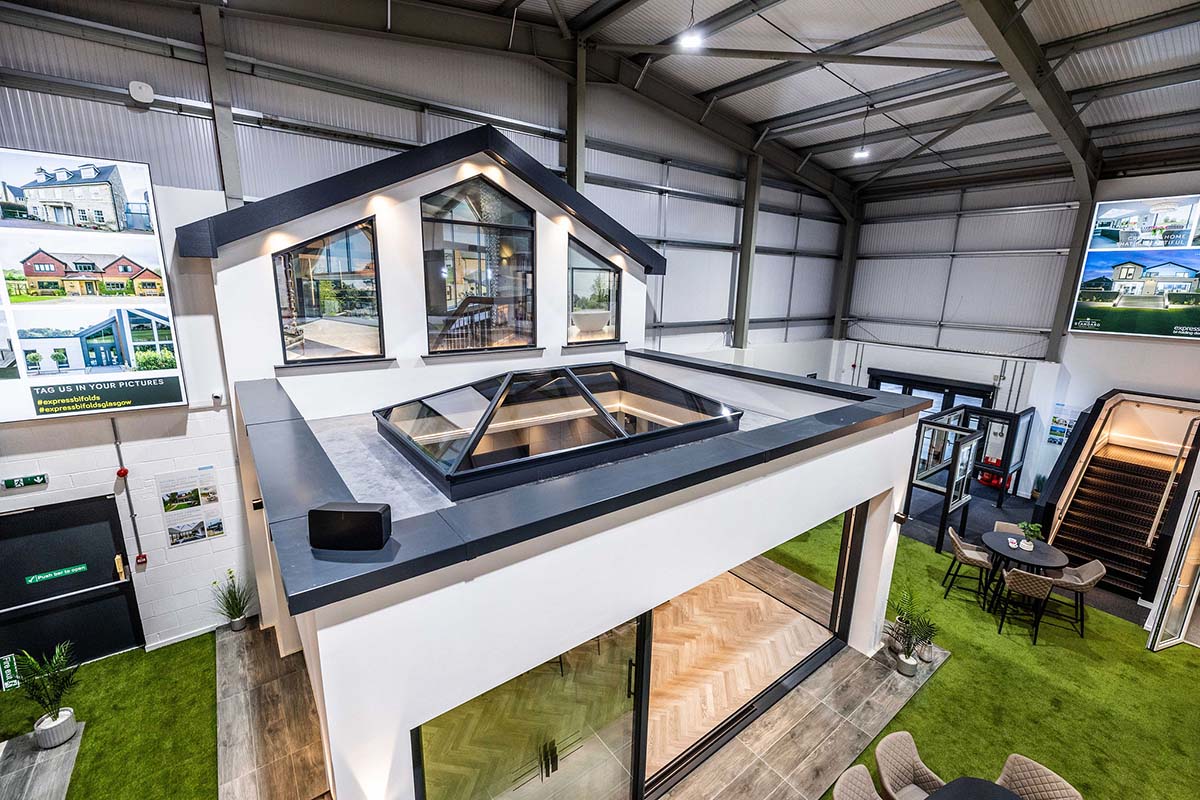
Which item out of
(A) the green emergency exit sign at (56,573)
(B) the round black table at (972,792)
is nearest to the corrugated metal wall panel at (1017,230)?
(B) the round black table at (972,792)

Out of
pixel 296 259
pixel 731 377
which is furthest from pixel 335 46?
pixel 731 377

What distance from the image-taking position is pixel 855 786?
12.6ft

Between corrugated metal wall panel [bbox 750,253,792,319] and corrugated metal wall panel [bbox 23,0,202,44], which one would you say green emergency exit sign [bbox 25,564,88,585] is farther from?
corrugated metal wall panel [bbox 750,253,792,319]

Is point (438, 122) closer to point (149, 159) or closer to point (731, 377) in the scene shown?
point (149, 159)

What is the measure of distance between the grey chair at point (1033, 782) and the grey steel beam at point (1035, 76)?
769 centimetres

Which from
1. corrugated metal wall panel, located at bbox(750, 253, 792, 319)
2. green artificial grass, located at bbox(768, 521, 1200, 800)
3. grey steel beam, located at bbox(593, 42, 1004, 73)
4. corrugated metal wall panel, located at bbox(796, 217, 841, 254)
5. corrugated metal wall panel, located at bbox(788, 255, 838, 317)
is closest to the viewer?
green artificial grass, located at bbox(768, 521, 1200, 800)

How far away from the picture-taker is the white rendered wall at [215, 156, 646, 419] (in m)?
5.47

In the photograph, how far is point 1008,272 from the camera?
12.6 meters

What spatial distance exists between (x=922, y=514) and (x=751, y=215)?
7793mm

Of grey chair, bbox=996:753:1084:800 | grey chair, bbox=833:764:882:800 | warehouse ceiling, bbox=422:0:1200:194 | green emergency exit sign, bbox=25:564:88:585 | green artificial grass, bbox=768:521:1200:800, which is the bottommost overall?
green artificial grass, bbox=768:521:1200:800

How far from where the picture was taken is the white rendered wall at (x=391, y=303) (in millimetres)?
5473

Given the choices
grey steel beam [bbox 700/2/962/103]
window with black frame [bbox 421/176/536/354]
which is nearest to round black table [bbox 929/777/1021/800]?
window with black frame [bbox 421/176/536/354]

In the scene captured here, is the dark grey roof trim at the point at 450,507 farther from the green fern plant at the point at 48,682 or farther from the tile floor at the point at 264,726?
the green fern plant at the point at 48,682

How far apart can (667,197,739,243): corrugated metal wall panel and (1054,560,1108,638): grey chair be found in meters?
8.94
